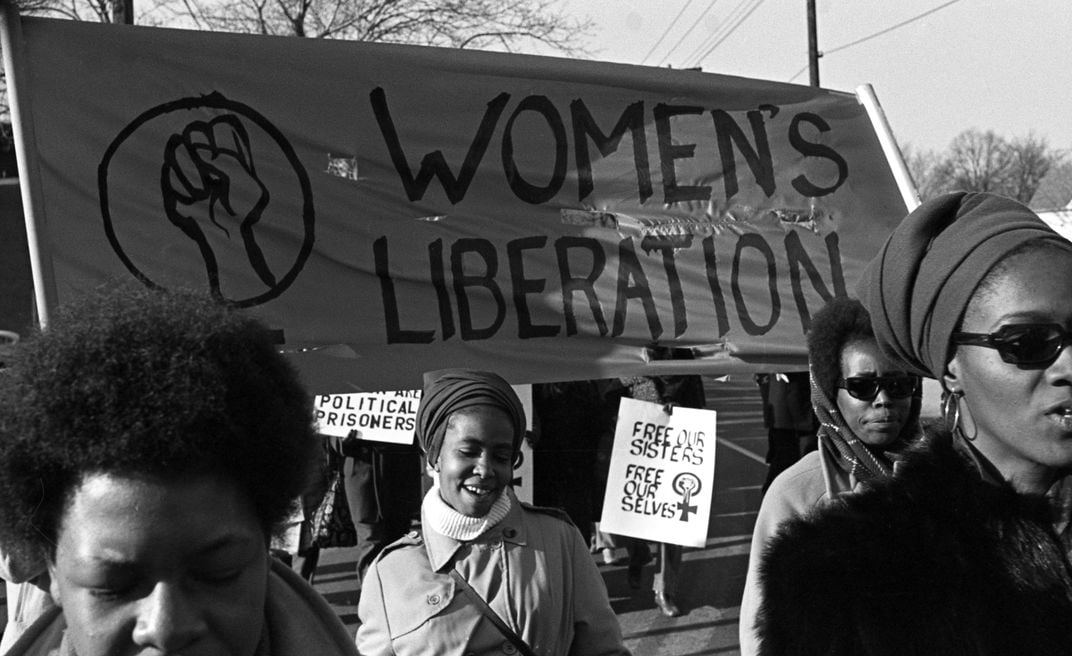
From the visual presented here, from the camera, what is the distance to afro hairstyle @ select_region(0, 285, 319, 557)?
1.44m

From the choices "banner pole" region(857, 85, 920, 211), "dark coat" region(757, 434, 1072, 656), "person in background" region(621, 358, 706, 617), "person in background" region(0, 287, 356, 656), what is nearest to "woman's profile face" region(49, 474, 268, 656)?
"person in background" region(0, 287, 356, 656)

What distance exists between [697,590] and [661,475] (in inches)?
65.1

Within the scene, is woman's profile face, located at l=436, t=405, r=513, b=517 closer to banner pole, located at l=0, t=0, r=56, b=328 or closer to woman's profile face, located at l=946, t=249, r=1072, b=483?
banner pole, located at l=0, t=0, r=56, b=328

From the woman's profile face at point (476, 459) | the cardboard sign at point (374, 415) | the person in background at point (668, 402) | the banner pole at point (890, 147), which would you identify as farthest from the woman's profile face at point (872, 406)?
the cardboard sign at point (374, 415)

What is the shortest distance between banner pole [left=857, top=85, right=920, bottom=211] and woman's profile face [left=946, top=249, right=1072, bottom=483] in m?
2.74

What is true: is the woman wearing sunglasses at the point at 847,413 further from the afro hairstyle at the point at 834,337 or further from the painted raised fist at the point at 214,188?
the painted raised fist at the point at 214,188

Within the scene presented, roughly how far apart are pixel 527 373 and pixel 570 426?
4.05m

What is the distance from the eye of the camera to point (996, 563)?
1.87 m

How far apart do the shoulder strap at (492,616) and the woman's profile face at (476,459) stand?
0.23 metres

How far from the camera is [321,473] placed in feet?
6.10

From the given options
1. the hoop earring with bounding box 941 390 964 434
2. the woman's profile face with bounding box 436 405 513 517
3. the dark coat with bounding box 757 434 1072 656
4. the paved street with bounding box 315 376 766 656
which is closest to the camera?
the dark coat with bounding box 757 434 1072 656

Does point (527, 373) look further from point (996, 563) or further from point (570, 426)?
point (570, 426)

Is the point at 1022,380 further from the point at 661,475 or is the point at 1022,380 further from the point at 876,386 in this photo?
the point at 661,475

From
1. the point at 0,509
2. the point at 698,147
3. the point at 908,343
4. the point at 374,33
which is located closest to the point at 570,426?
the point at 698,147
